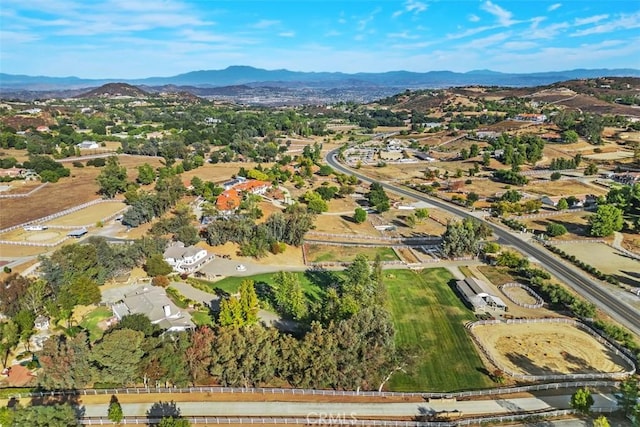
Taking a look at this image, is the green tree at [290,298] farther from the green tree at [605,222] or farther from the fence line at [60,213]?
the fence line at [60,213]

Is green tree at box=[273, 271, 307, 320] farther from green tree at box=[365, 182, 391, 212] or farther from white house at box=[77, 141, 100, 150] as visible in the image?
white house at box=[77, 141, 100, 150]

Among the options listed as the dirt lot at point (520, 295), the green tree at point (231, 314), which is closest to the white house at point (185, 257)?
the green tree at point (231, 314)

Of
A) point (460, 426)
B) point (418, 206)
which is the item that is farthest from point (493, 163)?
point (460, 426)

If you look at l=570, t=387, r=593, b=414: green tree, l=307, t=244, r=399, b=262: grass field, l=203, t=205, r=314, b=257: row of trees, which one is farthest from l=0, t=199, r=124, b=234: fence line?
l=570, t=387, r=593, b=414: green tree

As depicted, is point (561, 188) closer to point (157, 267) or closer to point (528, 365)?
point (528, 365)

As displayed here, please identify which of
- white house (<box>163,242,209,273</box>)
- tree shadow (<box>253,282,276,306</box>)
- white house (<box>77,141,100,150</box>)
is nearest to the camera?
tree shadow (<box>253,282,276,306</box>)

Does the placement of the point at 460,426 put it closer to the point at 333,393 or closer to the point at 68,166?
the point at 333,393
